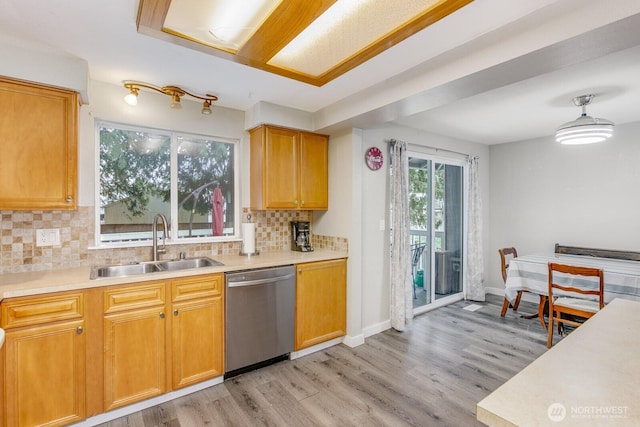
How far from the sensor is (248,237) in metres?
3.10

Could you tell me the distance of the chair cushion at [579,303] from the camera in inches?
115

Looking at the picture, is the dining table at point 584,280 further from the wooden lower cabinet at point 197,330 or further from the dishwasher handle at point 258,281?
the wooden lower cabinet at point 197,330

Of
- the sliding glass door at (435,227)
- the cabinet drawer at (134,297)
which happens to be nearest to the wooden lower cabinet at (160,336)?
the cabinet drawer at (134,297)

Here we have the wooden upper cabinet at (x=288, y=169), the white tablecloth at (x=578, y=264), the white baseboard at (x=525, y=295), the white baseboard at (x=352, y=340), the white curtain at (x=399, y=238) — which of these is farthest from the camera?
the white baseboard at (x=525, y=295)

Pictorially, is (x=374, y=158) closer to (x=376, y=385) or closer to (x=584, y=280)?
(x=376, y=385)

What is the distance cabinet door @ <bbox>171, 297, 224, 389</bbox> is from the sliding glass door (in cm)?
272

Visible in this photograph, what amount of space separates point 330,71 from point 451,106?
1.51 m

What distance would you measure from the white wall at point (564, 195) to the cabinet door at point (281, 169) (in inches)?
143

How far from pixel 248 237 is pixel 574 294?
3.34m

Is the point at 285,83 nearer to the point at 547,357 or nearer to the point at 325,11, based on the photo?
the point at 325,11

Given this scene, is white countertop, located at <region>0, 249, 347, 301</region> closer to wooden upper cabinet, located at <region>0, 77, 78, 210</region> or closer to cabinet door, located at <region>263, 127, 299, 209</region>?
wooden upper cabinet, located at <region>0, 77, 78, 210</region>

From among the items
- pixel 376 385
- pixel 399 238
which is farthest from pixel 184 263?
pixel 399 238

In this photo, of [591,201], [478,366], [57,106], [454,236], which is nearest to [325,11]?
[57,106]

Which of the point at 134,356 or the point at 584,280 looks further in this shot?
the point at 584,280
